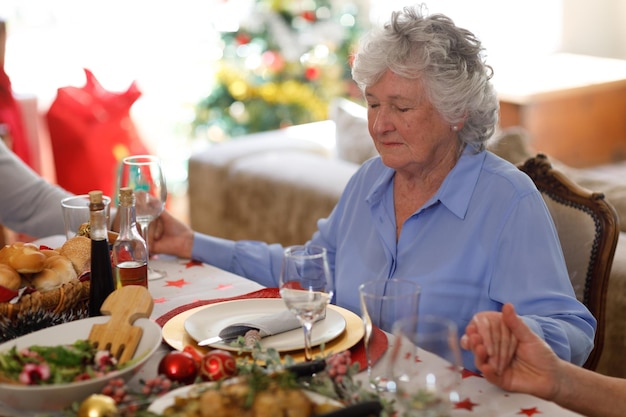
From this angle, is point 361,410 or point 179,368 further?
point 179,368

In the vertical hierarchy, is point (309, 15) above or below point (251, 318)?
above

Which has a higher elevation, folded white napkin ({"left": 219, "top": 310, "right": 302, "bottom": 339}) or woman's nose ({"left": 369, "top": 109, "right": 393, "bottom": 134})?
woman's nose ({"left": 369, "top": 109, "right": 393, "bottom": 134})

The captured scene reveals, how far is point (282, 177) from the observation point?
3.50 metres

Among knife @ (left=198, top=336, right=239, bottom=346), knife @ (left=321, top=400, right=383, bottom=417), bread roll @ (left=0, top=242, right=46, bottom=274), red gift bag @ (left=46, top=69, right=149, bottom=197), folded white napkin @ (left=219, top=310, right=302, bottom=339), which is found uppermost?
bread roll @ (left=0, top=242, right=46, bottom=274)

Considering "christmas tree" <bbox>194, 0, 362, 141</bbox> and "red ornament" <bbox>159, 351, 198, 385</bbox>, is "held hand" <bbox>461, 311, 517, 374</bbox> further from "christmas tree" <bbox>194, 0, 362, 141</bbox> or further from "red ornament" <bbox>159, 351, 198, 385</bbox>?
"christmas tree" <bbox>194, 0, 362, 141</bbox>

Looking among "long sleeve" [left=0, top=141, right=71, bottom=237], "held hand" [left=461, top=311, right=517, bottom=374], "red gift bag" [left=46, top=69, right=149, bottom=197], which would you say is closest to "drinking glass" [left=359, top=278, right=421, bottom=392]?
"held hand" [left=461, top=311, right=517, bottom=374]

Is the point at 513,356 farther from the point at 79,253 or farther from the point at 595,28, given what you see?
the point at 595,28

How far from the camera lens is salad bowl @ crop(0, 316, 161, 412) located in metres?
1.13

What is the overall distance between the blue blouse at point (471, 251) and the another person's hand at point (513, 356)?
0.15m

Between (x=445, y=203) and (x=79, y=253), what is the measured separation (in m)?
0.72

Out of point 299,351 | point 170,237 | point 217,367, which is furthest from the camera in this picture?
point 170,237

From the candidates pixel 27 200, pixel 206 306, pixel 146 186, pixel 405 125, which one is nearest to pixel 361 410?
pixel 206 306

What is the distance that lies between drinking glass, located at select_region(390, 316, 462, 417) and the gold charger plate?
0.30m

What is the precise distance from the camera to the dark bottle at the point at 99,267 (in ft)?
4.70
